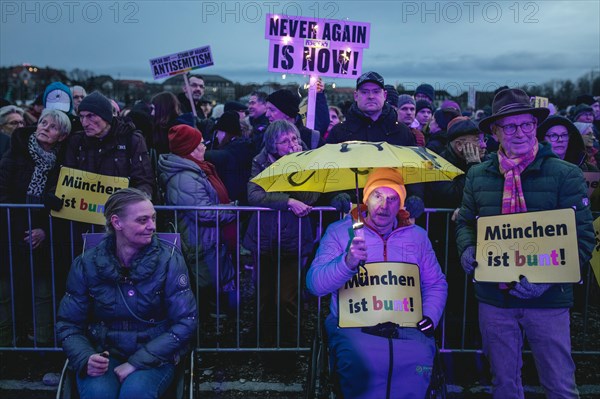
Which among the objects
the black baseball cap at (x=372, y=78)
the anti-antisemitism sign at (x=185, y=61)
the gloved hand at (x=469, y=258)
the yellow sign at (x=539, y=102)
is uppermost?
the anti-antisemitism sign at (x=185, y=61)

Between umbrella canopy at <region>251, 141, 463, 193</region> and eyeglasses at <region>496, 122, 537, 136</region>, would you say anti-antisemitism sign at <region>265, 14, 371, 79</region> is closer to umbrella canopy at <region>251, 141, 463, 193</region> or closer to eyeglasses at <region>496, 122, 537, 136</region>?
umbrella canopy at <region>251, 141, 463, 193</region>

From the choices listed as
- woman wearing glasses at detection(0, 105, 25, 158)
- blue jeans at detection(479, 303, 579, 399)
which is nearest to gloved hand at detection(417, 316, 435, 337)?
blue jeans at detection(479, 303, 579, 399)

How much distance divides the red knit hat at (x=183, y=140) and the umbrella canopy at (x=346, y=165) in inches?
71.8

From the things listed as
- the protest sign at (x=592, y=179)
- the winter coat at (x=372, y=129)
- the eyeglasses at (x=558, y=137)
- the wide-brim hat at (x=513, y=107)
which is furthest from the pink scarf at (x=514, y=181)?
the protest sign at (x=592, y=179)

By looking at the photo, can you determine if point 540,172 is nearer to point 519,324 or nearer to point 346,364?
point 519,324

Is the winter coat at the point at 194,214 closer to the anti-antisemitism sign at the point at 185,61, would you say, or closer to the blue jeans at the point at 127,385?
the blue jeans at the point at 127,385

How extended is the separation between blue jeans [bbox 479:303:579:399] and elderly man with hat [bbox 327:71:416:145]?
209 centimetres

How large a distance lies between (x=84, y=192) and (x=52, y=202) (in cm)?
28

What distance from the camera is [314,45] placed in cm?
742

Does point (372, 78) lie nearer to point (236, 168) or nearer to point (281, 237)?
point (281, 237)

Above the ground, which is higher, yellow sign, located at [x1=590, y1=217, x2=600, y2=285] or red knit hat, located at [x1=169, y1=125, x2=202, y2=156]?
red knit hat, located at [x1=169, y1=125, x2=202, y2=156]

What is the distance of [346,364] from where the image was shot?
3691 millimetres

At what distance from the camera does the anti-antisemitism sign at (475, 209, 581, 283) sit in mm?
3686

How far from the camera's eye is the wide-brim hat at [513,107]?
3.84 meters
